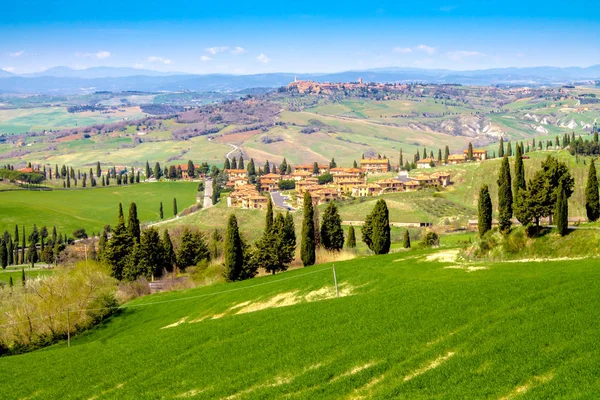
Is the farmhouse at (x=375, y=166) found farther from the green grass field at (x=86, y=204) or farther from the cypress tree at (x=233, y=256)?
the cypress tree at (x=233, y=256)

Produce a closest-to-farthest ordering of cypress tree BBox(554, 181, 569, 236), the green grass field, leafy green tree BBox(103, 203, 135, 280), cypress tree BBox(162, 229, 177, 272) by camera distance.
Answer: cypress tree BBox(554, 181, 569, 236) < leafy green tree BBox(103, 203, 135, 280) < cypress tree BBox(162, 229, 177, 272) < the green grass field

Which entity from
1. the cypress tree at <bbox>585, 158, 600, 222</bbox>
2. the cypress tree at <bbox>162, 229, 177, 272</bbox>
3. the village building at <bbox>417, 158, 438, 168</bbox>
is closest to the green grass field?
the cypress tree at <bbox>162, 229, 177, 272</bbox>

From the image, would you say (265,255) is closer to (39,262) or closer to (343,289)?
(343,289)

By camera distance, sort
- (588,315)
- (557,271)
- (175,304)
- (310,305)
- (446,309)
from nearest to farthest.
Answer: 1. (588,315)
2. (446,309)
3. (557,271)
4. (310,305)
5. (175,304)

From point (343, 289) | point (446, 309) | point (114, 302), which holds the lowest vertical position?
point (114, 302)

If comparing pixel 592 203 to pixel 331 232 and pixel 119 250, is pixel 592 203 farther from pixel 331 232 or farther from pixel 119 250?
pixel 119 250

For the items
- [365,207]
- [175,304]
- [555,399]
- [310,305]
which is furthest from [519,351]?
[365,207]

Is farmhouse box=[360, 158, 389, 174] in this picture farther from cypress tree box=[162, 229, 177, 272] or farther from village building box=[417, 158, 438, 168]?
cypress tree box=[162, 229, 177, 272]
